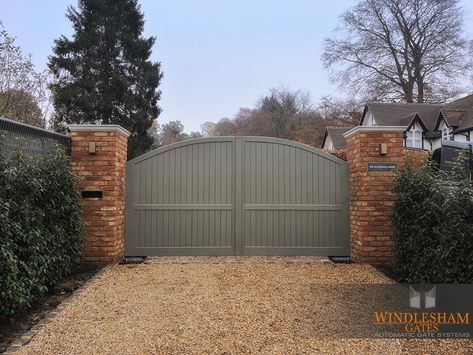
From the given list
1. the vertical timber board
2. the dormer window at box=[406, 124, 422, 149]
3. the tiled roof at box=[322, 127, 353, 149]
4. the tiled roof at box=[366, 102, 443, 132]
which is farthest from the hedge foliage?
the tiled roof at box=[322, 127, 353, 149]

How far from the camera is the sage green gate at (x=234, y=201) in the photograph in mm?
5219

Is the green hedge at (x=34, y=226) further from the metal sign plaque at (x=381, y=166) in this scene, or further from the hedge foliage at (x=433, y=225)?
the metal sign plaque at (x=381, y=166)

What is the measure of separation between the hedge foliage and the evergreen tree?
16.7 m

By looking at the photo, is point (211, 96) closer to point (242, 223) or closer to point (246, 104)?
point (246, 104)

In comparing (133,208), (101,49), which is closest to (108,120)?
(101,49)

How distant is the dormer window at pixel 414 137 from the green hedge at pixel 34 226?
66.1ft

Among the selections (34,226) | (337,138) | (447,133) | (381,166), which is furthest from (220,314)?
(337,138)

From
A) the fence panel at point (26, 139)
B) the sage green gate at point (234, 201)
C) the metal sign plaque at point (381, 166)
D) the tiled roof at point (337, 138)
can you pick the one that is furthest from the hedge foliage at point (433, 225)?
the tiled roof at point (337, 138)

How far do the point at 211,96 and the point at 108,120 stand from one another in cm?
1309

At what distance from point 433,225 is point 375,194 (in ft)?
4.16

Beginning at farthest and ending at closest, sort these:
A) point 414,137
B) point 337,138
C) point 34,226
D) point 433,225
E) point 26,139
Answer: point 337,138
point 414,137
point 26,139
point 433,225
point 34,226

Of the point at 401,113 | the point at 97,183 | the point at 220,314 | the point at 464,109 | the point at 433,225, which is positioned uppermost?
the point at 401,113

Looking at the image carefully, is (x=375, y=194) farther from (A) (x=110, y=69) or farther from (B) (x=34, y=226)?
(A) (x=110, y=69)

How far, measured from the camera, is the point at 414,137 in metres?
20.4
